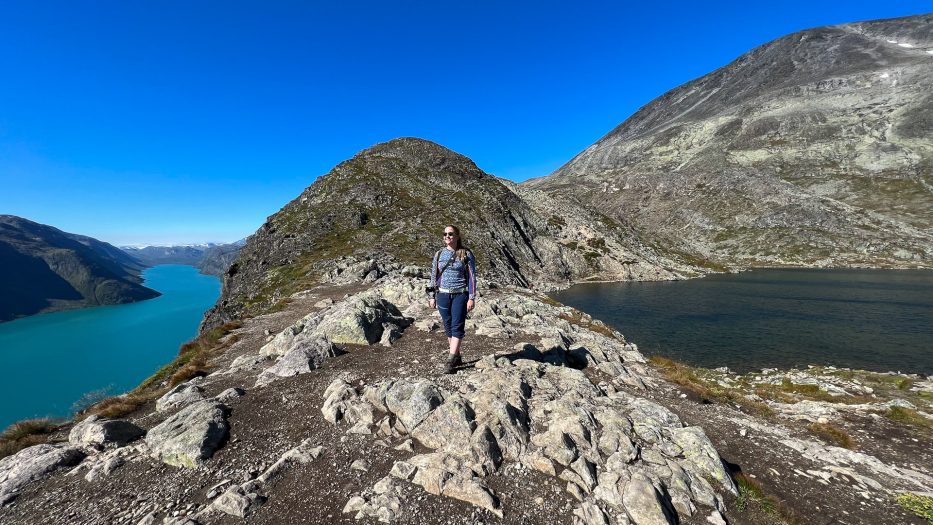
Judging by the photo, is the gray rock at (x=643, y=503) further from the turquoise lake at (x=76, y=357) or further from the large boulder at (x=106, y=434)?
the turquoise lake at (x=76, y=357)

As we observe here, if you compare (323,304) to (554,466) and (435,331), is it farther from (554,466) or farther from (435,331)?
(554,466)

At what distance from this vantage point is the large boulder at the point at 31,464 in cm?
830

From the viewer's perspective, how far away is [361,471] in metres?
8.57

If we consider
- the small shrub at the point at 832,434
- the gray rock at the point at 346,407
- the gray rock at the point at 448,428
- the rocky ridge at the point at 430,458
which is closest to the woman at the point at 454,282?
the rocky ridge at the point at 430,458

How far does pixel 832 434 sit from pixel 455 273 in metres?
15.6

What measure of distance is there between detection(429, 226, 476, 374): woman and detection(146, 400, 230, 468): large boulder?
729cm

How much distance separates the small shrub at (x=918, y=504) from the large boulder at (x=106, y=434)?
21.1m

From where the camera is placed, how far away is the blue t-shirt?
12820 millimetres

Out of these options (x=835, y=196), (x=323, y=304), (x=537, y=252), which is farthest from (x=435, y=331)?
(x=835, y=196)

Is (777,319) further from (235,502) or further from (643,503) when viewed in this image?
(235,502)

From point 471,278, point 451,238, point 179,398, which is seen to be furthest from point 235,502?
point 451,238

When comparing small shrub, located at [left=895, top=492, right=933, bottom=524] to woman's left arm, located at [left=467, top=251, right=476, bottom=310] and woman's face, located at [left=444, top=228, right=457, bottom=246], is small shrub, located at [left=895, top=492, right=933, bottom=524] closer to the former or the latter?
woman's left arm, located at [left=467, top=251, right=476, bottom=310]

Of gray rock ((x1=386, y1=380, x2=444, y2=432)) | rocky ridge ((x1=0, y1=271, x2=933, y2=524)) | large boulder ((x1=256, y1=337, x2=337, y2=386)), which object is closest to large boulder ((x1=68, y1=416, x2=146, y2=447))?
rocky ridge ((x1=0, y1=271, x2=933, y2=524))

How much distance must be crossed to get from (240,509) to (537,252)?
362ft
